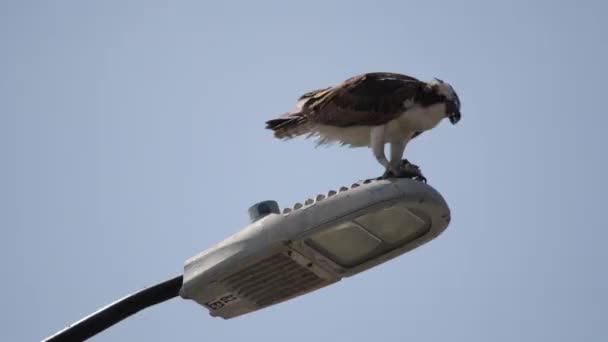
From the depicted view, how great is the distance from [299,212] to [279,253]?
0.28 metres

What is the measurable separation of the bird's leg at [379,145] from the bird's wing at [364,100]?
0.29 feet

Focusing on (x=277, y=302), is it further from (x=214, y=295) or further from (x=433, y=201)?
(x=433, y=201)

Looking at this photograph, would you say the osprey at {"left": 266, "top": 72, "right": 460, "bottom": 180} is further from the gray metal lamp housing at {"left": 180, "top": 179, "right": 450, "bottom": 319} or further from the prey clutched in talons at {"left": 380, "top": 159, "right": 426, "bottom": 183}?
the gray metal lamp housing at {"left": 180, "top": 179, "right": 450, "bottom": 319}

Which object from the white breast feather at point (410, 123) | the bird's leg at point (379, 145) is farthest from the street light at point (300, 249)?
the white breast feather at point (410, 123)

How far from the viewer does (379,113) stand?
9.25 metres

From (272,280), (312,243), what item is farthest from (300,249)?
(272,280)

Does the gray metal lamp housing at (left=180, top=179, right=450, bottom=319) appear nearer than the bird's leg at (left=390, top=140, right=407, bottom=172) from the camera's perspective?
Yes

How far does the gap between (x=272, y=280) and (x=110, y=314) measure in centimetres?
106

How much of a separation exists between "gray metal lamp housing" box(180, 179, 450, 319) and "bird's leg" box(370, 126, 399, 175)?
1.58 meters

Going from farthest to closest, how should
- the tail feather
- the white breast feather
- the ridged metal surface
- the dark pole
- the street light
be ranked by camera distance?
1. the tail feather
2. the white breast feather
3. the ridged metal surface
4. the street light
5. the dark pole

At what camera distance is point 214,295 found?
698 centimetres

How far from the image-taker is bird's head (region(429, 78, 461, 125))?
9277 millimetres

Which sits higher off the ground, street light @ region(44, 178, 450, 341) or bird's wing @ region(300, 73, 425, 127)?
bird's wing @ region(300, 73, 425, 127)

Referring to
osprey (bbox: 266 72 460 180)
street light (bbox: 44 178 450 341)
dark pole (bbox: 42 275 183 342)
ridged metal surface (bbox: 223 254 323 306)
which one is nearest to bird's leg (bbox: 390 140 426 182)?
osprey (bbox: 266 72 460 180)
